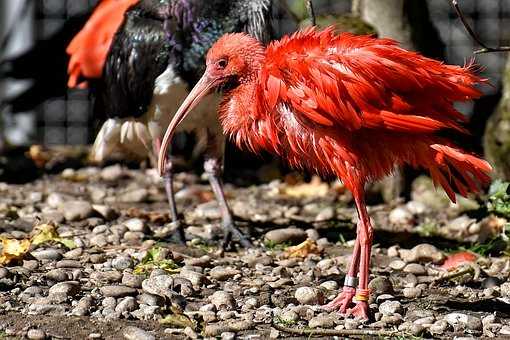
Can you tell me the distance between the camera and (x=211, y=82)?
218 inches

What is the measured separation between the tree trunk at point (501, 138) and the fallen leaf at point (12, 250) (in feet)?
11.0

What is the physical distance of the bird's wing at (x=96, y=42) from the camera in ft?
25.6

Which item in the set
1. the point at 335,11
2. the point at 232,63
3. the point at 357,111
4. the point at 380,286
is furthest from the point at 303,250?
the point at 335,11

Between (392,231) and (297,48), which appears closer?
(297,48)

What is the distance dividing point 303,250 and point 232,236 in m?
0.66

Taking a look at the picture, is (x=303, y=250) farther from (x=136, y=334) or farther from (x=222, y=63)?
(x=136, y=334)

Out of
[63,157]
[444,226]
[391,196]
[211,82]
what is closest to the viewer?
[211,82]

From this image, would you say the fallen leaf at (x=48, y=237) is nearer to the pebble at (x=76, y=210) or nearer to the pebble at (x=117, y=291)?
the pebble at (x=76, y=210)

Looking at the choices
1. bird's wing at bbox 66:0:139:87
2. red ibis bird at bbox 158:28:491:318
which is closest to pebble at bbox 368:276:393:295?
red ibis bird at bbox 158:28:491:318

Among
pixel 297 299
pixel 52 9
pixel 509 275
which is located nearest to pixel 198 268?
pixel 297 299

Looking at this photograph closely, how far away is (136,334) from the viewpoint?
4664 mm

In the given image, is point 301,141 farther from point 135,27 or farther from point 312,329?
point 135,27

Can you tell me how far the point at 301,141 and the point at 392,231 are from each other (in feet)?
7.89

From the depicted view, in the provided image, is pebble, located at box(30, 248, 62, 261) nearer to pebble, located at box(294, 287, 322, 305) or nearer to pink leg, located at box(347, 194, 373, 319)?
pebble, located at box(294, 287, 322, 305)
